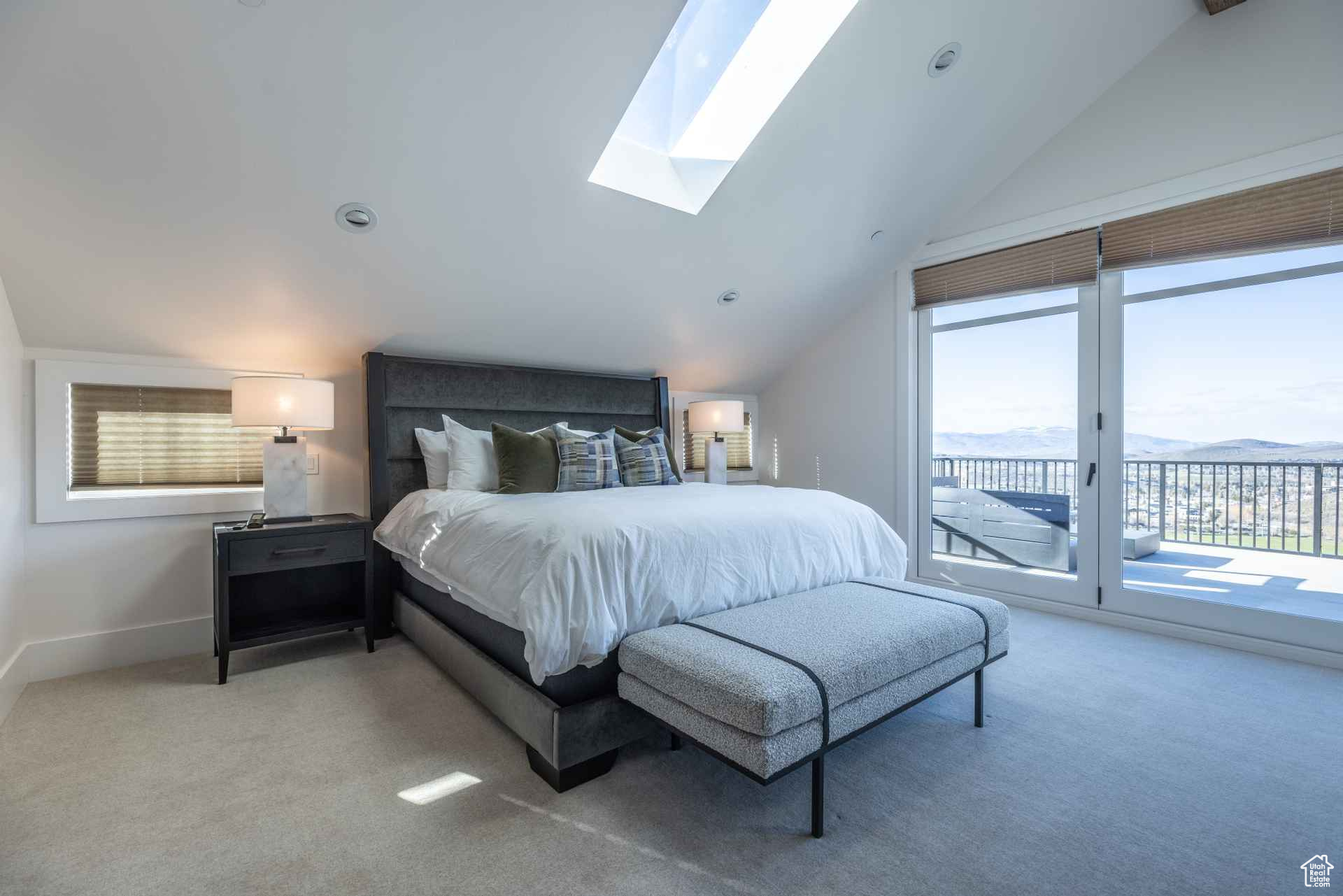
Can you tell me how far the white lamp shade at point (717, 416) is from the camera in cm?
471

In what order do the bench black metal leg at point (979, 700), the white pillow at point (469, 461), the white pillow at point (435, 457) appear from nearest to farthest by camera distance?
the bench black metal leg at point (979, 700)
the white pillow at point (469, 461)
the white pillow at point (435, 457)

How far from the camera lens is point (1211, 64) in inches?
127

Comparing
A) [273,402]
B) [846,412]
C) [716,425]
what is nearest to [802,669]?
[273,402]

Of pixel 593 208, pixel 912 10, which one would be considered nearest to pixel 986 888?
pixel 593 208

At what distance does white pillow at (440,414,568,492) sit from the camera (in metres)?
3.40

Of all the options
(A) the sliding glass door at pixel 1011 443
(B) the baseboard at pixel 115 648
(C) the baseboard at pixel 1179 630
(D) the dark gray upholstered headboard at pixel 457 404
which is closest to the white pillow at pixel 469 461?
(D) the dark gray upholstered headboard at pixel 457 404

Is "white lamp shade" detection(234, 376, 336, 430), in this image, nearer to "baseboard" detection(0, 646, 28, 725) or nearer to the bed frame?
the bed frame

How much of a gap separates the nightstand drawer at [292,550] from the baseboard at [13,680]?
2.73ft

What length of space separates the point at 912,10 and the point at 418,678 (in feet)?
12.0

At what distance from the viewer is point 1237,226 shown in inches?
122

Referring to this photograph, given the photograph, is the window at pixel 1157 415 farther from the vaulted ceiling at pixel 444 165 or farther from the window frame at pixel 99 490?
the window frame at pixel 99 490

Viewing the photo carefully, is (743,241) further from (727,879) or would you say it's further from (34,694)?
(34,694)

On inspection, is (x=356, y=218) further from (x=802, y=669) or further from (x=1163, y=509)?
(x=1163, y=509)

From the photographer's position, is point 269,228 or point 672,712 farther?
point 269,228
